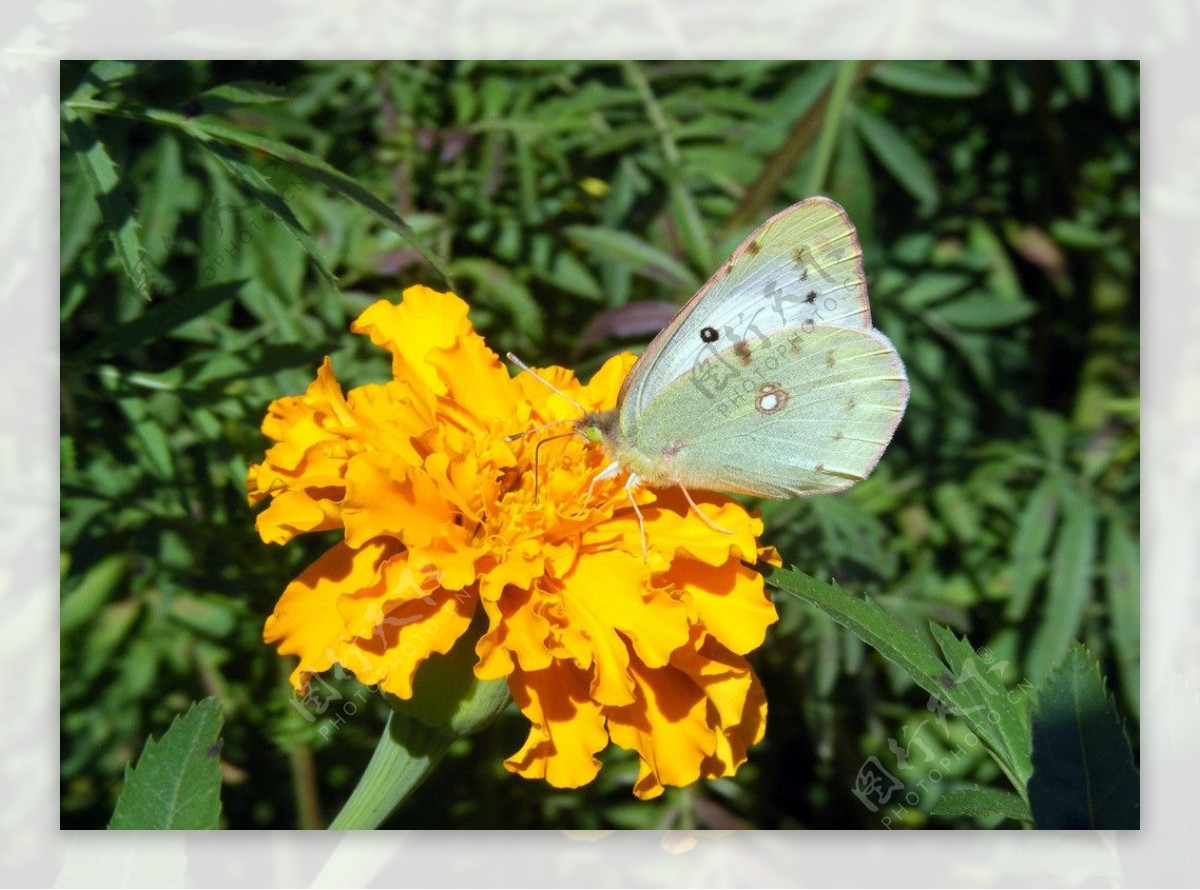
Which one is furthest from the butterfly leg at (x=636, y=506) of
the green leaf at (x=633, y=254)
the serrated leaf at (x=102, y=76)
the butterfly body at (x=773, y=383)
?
the serrated leaf at (x=102, y=76)

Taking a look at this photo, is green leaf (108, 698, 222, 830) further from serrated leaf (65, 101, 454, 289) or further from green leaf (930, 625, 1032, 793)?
green leaf (930, 625, 1032, 793)

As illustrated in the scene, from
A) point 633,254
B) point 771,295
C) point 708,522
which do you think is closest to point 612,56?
point 633,254

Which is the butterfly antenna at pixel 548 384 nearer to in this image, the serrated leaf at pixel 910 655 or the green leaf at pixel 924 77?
the serrated leaf at pixel 910 655

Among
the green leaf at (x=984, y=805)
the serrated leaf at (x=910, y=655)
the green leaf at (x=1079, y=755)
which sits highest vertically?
the serrated leaf at (x=910, y=655)

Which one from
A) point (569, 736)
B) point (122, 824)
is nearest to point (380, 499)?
point (569, 736)

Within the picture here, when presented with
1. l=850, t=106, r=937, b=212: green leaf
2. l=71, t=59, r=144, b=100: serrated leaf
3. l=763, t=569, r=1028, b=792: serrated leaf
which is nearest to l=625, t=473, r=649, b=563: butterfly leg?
l=763, t=569, r=1028, b=792: serrated leaf

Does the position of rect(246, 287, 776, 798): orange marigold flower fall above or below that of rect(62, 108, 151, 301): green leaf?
below
